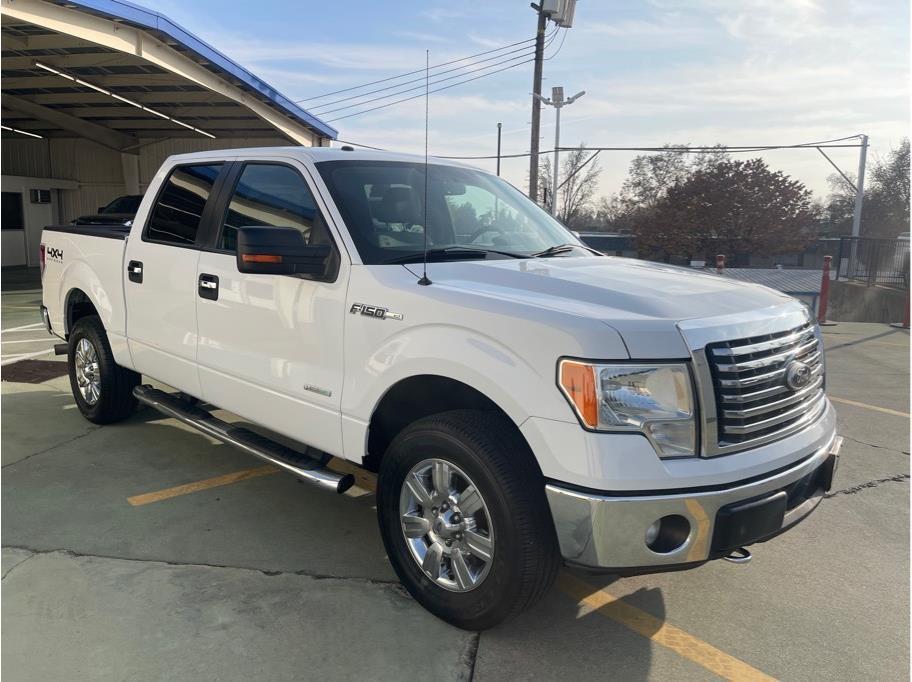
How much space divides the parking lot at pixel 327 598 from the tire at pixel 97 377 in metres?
0.72

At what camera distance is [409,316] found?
2.94 metres

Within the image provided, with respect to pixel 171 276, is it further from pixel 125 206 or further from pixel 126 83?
pixel 126 83

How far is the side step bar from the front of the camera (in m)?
3.32

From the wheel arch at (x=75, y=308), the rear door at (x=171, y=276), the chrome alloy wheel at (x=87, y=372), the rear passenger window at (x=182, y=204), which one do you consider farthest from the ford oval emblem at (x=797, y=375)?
the wheel arch at (x=75, y=308)

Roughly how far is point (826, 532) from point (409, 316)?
2.76m

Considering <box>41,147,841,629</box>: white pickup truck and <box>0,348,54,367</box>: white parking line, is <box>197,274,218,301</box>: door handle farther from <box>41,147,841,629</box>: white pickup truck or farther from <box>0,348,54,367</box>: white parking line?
<box>0,348,54,367</box>: white parking line

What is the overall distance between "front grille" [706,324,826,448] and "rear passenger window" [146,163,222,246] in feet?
10.4

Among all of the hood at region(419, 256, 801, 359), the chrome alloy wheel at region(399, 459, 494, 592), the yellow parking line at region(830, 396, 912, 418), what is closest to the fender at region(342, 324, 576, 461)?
the hood at region(419, 256, 801, 359)

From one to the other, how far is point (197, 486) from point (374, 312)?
2142 millimetres

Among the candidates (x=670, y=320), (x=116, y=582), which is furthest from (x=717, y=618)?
(x=116, y=582)

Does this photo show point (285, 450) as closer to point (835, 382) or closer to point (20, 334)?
point (835, 382)

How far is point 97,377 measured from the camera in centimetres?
544

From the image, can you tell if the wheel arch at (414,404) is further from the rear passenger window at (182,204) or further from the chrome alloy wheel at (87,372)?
the chrome alloy wheel at (87,372)

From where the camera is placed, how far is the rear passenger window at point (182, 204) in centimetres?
432
